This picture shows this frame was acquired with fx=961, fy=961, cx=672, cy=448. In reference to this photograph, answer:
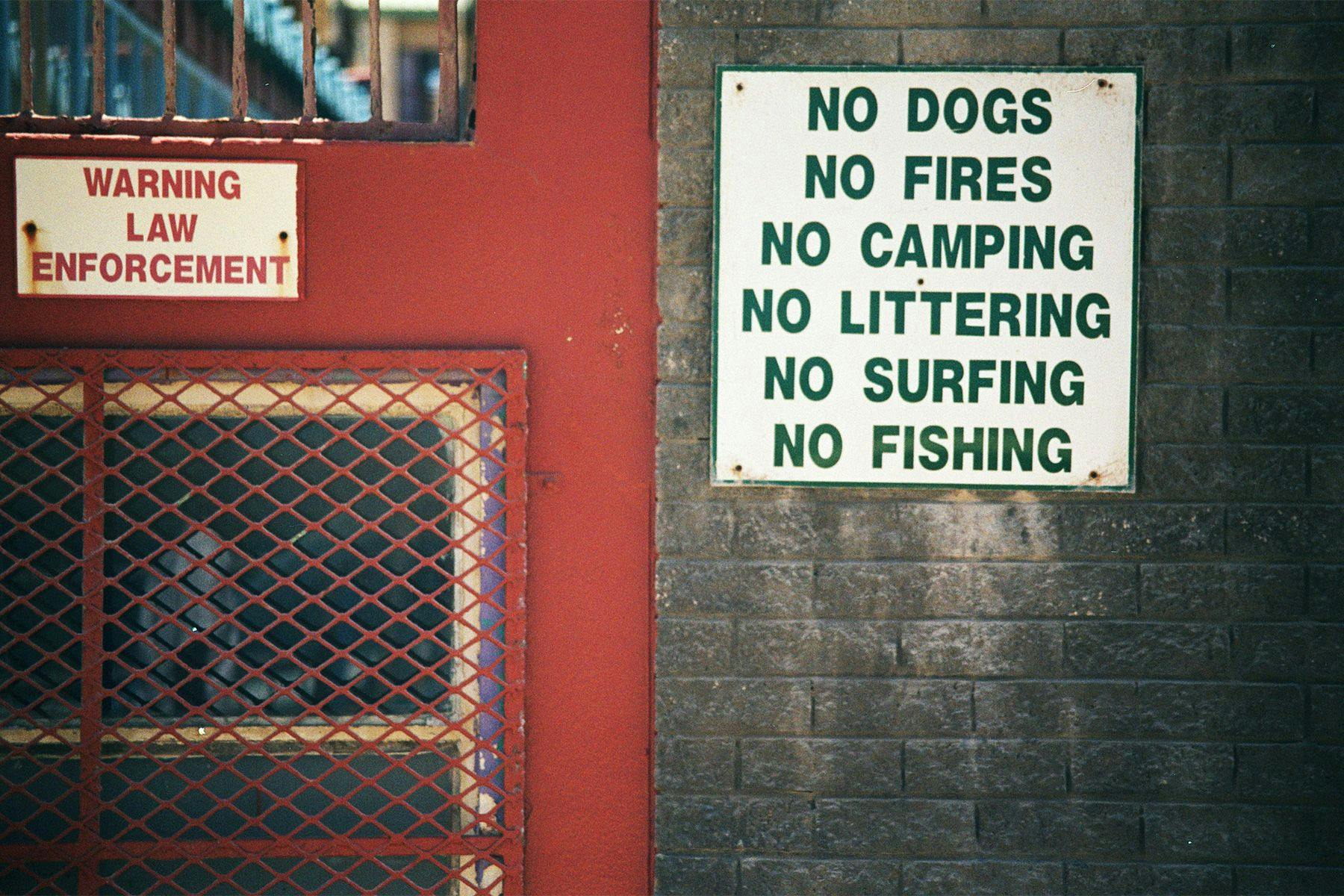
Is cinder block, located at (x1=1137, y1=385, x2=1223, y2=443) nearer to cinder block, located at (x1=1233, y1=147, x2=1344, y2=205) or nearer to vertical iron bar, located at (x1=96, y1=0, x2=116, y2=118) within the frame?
cinder block, located at (x1=1233, y1=147, x2=1344, y2=205)

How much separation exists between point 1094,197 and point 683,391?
4.31ft

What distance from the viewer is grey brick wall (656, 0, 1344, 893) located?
9.12 feet

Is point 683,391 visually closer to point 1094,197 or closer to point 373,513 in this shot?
point 373,513

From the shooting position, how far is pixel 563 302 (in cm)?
283

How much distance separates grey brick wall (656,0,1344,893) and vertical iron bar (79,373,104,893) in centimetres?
162

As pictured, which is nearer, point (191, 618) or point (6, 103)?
point (191, 618)

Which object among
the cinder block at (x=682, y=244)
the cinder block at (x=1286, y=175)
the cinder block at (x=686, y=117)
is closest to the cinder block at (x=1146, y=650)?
the cinder block at (x=1286, y=175)

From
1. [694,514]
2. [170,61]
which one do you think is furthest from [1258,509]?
[170,61]

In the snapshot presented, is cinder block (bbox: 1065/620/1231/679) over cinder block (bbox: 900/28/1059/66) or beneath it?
beneath

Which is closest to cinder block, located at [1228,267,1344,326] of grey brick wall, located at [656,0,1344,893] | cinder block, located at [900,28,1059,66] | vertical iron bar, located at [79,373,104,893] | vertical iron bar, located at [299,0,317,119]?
grey brick wall, located at [656,0,1344,893]

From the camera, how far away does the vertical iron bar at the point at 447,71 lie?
2881 mm

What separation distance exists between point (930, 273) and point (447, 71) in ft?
5.11

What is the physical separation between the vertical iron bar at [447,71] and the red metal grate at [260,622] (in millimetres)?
727

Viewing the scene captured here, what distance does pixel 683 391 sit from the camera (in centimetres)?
281
